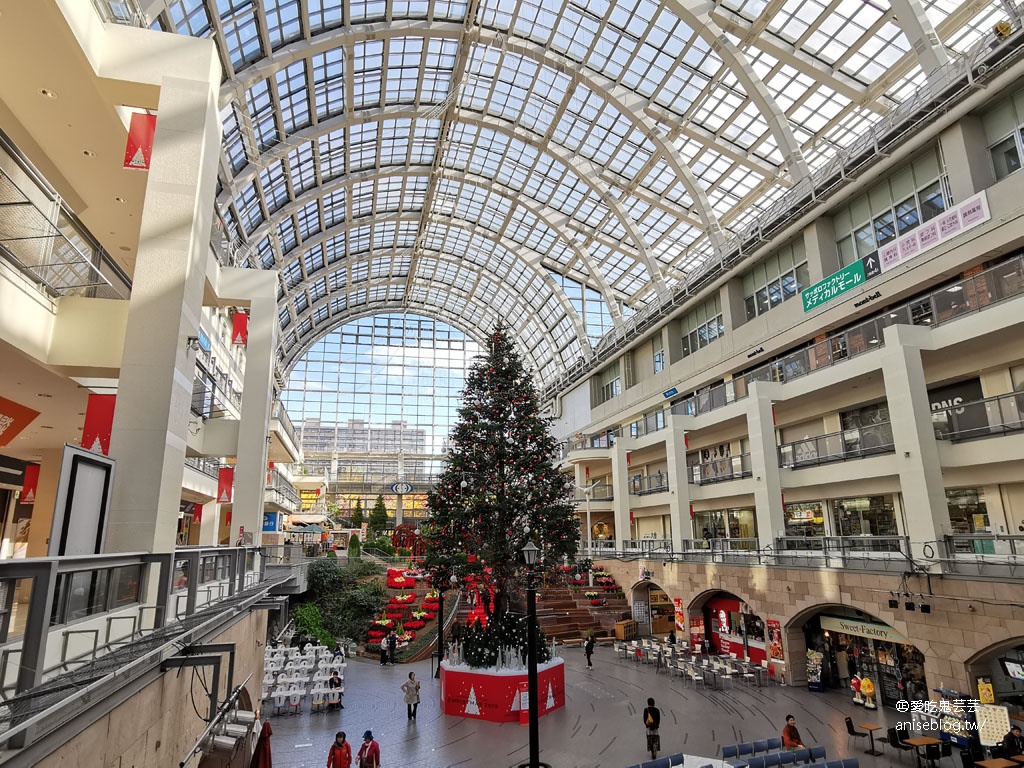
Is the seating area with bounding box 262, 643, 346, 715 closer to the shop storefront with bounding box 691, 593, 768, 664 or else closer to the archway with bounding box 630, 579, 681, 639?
the shop storefront with bounding box 691, 593, 768, 664

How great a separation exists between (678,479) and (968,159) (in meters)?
14.6

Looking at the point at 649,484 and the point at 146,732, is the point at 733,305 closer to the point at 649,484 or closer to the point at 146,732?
the point at 649,484

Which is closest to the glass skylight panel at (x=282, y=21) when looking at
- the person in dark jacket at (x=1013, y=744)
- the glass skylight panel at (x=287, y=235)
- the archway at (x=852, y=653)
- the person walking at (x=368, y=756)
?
the glass skylight panel at (x=287, y=235)


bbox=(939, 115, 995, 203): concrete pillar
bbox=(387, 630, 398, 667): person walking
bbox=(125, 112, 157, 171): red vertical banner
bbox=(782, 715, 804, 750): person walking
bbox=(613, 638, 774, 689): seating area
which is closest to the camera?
bbox=(125, 112, 157, 171): red vertical banner

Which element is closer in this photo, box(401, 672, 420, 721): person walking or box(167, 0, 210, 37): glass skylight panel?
box(401, 672, 420, 721): person walking

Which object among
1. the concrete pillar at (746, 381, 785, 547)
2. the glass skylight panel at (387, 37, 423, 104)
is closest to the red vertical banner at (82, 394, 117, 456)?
the concrete pillar at (746, 381, 785, 547)

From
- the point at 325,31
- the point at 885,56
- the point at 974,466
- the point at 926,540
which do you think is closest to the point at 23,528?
the point at 325,31

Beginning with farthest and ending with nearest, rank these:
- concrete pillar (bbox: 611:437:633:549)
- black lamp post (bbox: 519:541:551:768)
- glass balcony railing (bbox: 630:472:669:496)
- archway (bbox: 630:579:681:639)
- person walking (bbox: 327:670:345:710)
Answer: concrete pillar (bbox: 611:437:633:549)
glass balcony railing (bbox: 630:472:669:496)
archway (bbox: 630:579:681:639)
person walking (bbox: 327:670:345:710)
black lamp post (bbox: 519:541:551:768)

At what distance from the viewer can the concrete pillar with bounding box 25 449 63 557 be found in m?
15.1

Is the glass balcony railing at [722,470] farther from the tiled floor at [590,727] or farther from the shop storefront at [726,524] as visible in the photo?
the tiled floor at [590,727]

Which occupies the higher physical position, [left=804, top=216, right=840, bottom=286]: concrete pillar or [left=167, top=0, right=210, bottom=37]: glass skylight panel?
[left=167, top=0, right=210, bottom=37]: glass skylight panel

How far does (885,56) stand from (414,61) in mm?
20343

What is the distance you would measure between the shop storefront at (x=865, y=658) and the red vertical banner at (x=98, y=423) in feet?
52.8

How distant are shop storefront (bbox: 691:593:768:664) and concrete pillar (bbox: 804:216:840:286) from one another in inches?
456
